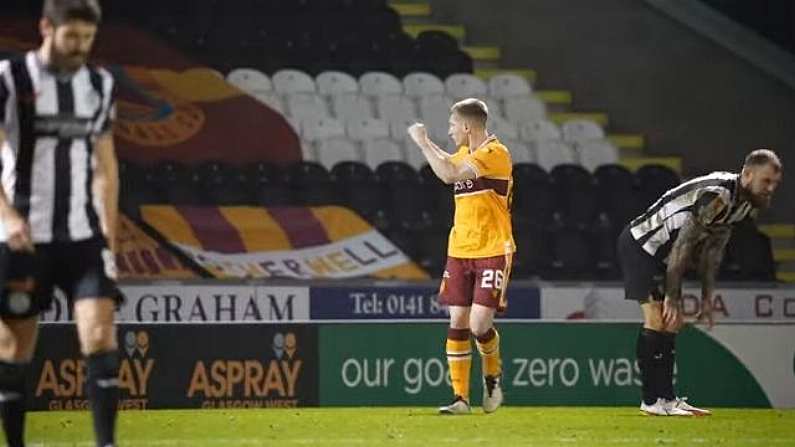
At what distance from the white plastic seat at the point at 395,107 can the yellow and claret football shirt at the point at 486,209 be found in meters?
6.74

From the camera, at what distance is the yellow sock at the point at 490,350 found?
395 inches

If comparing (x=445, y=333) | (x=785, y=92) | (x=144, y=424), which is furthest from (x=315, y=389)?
(x=785, y=92)

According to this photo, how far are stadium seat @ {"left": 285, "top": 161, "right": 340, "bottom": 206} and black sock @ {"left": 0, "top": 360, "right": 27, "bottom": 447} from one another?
9.02 m

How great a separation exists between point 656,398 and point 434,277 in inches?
195

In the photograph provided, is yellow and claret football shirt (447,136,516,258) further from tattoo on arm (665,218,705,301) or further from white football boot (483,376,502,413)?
tattoo on arm (665,218,705,301)

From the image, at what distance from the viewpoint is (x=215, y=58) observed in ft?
55.0

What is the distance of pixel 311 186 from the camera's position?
50.9 feet

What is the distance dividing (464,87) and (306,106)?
1620 mm

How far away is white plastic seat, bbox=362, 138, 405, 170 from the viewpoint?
1622 cm

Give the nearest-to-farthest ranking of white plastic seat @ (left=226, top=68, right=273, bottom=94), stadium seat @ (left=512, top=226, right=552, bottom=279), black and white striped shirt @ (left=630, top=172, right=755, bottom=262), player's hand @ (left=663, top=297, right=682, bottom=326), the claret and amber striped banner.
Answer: black and white striped shirt @ (left=630, top=172, right=755, bottom=262), player's hand @ (left=663, top=297, right=682, bottom=326), the claret and amber striped banner, stadium seat @ (left=512, top=226, right=552, bottom=279), white plastic seat @ (left=226, top=68, right=273, bottom=94)

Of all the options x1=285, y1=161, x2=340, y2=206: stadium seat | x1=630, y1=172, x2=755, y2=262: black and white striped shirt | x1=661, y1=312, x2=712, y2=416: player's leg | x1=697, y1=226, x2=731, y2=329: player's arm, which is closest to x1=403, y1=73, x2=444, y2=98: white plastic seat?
x1=285, y1=161, x2=340, y2=206: stadium seat

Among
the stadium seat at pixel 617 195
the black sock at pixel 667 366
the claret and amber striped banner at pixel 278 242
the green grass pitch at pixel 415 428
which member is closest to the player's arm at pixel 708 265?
→ the black sock at pixel 667 366

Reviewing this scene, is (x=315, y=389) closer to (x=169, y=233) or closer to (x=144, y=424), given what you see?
(x=144, y=424)

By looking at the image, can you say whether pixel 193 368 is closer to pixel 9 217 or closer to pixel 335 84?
pixel 9 217
